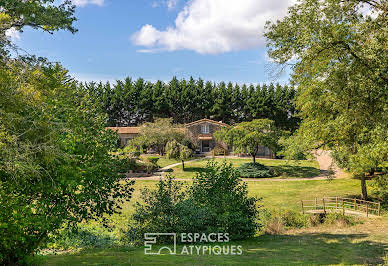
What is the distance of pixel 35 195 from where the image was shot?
277 inches

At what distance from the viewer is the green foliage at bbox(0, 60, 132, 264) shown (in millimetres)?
5859

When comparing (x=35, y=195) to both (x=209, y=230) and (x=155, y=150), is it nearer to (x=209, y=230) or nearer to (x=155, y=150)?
(x=209, y=230)

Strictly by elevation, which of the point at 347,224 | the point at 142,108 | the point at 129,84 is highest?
the point at 129,84

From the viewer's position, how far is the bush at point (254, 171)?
3328 cm

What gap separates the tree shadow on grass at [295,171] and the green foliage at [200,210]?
22.7 m

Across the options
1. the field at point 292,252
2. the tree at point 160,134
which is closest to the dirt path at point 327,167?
the field at point 292,252

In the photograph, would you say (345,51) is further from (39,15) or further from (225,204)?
(39,15)

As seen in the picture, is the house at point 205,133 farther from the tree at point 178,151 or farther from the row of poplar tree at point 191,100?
the tree at point 178,151

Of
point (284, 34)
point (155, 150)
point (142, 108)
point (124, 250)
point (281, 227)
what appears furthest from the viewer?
point (142, 108)

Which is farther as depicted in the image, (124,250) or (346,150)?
(346,150)

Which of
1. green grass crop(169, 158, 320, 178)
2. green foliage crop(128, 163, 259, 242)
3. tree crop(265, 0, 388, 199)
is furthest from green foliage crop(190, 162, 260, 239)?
green grass crop(169, 158, 320, 178)

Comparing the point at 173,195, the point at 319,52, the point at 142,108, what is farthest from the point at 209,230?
the point at 142,108

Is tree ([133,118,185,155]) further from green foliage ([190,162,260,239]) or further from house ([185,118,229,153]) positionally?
green foliage ([190,162,260,239])

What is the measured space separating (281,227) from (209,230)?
5.58m
